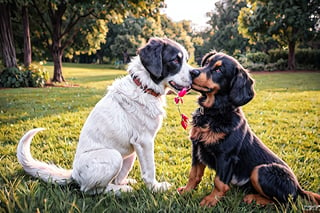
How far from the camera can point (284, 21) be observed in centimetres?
2372

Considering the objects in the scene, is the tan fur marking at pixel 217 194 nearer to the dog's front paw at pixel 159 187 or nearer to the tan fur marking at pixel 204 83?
the dog's front paw at pixel 159 187

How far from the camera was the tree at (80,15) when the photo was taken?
1149 cm

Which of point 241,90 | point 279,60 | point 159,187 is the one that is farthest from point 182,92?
point 279,60

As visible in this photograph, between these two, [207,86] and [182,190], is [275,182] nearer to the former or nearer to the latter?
[182,190]

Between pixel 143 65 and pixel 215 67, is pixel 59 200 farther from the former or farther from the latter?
pixel 215 67

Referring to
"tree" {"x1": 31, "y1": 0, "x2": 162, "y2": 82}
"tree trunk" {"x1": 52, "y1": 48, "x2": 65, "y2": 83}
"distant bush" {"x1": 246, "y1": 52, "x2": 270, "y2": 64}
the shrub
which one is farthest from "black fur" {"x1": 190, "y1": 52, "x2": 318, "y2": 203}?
"distant bush" {"x1": 246, "y1": 52, "x2": 270, "y2": 64}


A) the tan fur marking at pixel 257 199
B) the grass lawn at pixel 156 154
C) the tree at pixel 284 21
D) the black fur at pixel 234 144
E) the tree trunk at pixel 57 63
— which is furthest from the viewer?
the tree at pixel 284 21

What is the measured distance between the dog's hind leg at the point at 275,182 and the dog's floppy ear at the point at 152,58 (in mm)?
1515

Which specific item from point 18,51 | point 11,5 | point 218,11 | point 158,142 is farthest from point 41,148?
point 218,11

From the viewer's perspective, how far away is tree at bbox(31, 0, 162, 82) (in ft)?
37.7

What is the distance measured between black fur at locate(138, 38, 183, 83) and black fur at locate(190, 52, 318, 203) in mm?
357

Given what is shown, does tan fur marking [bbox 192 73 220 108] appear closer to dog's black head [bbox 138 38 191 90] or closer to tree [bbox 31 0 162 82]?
dog's black head [bbox 138 38 191 90]

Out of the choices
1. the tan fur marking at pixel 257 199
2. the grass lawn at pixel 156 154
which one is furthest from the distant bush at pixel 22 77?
Result: the tan fur marking at pixel 257 199

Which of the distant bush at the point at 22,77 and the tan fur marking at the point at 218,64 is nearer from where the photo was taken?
the tan fur marking at the point at 218,64
